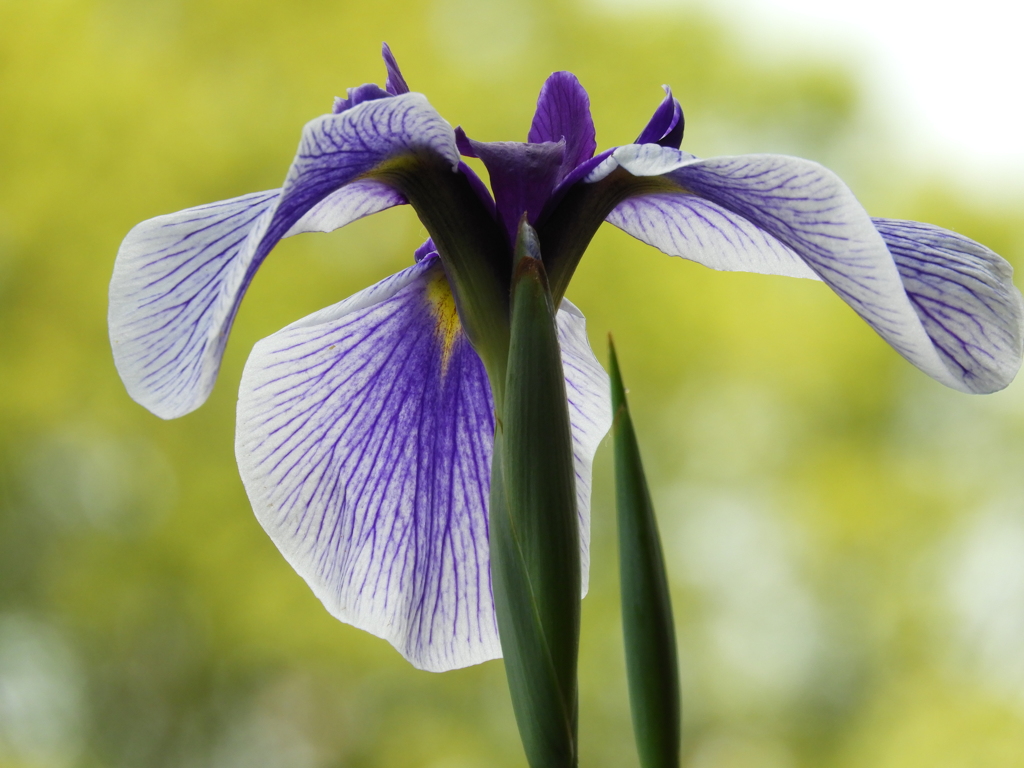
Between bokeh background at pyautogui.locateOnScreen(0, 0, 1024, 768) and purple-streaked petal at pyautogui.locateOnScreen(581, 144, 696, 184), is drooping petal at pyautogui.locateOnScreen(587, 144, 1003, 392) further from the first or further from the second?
bokeh background at pyautogui.locateOnScreen(0, 0, 1024, 768)

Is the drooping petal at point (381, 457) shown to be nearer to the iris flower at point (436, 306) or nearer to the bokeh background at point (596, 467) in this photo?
the iris flower at point (436, 306)

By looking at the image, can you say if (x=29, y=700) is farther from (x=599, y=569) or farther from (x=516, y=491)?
(x=516, y=491)

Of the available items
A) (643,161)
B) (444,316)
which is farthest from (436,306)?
(643,161)

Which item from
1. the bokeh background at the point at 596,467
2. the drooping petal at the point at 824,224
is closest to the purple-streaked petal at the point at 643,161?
the drooping petal at the point at 824,224

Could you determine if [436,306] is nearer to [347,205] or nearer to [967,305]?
[347,205]

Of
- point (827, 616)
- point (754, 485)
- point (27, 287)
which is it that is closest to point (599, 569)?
point (754, 485)
